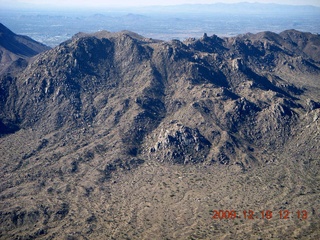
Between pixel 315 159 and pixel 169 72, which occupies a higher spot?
pixel 169 72

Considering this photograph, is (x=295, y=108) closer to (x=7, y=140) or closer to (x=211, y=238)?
(x=211, y=238)

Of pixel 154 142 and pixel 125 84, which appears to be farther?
pixel 125 84

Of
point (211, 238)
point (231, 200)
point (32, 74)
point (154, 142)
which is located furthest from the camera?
point (32, 74)

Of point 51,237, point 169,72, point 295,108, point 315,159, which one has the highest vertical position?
point 169,72

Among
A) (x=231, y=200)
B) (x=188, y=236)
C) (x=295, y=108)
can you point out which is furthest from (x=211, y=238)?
(x=295, y=108)
